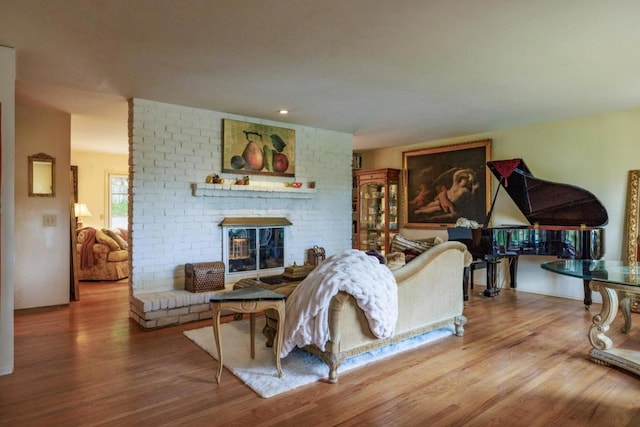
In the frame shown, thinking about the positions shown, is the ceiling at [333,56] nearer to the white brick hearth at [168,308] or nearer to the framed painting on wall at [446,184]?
the framed painting on wall at [446,184]

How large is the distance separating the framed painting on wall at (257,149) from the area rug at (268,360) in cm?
214

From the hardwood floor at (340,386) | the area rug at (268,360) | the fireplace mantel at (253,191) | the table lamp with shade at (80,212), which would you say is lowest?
the hardwood floor at (340,386)

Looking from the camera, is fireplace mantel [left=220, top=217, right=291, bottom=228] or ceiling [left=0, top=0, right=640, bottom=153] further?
fireplace mantel [left=220, top=217, right=291, bottom=228]

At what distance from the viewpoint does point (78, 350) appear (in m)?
3.22

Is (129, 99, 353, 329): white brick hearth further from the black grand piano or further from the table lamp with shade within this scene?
the table lamp with shade

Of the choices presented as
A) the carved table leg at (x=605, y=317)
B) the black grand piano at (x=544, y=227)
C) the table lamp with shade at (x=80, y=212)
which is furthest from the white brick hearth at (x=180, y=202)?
the table lamp with shade at (x=80, y=212)

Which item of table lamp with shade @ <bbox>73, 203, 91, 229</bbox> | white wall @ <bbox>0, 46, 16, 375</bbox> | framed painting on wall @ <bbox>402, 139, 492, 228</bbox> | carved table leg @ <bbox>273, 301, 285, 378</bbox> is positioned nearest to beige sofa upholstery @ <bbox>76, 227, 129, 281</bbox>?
table lamp with shade @ <bbox>73, 203, 91, 229</bbox>

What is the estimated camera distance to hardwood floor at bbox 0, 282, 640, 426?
2182 mm

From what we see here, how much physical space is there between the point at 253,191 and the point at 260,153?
1.71 feet

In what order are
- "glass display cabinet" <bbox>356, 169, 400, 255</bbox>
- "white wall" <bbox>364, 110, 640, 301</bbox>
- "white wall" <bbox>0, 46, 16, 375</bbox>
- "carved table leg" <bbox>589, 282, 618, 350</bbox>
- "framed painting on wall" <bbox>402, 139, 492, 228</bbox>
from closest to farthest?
"white wall" <bbox>0, 46, 16, 375</bbox> < "carved table leg" <bbox>589, 282, 618, 350</bbox> < "white wall" <bbox>364, 110, 640, 301</bbox> < "framed painting on wall" <bbox>402, 139, 492, 228</bbox> < "glass display cabinet" <bbox>356, 169, 400, 255</bbox>

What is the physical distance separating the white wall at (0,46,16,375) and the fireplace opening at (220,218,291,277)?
227 centimetres

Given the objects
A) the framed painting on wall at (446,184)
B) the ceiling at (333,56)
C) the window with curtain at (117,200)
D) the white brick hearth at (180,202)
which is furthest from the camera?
the window with curtain at (117,200)

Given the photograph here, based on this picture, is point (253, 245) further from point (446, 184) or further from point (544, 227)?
point (544, 227)

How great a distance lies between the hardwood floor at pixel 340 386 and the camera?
218cm
